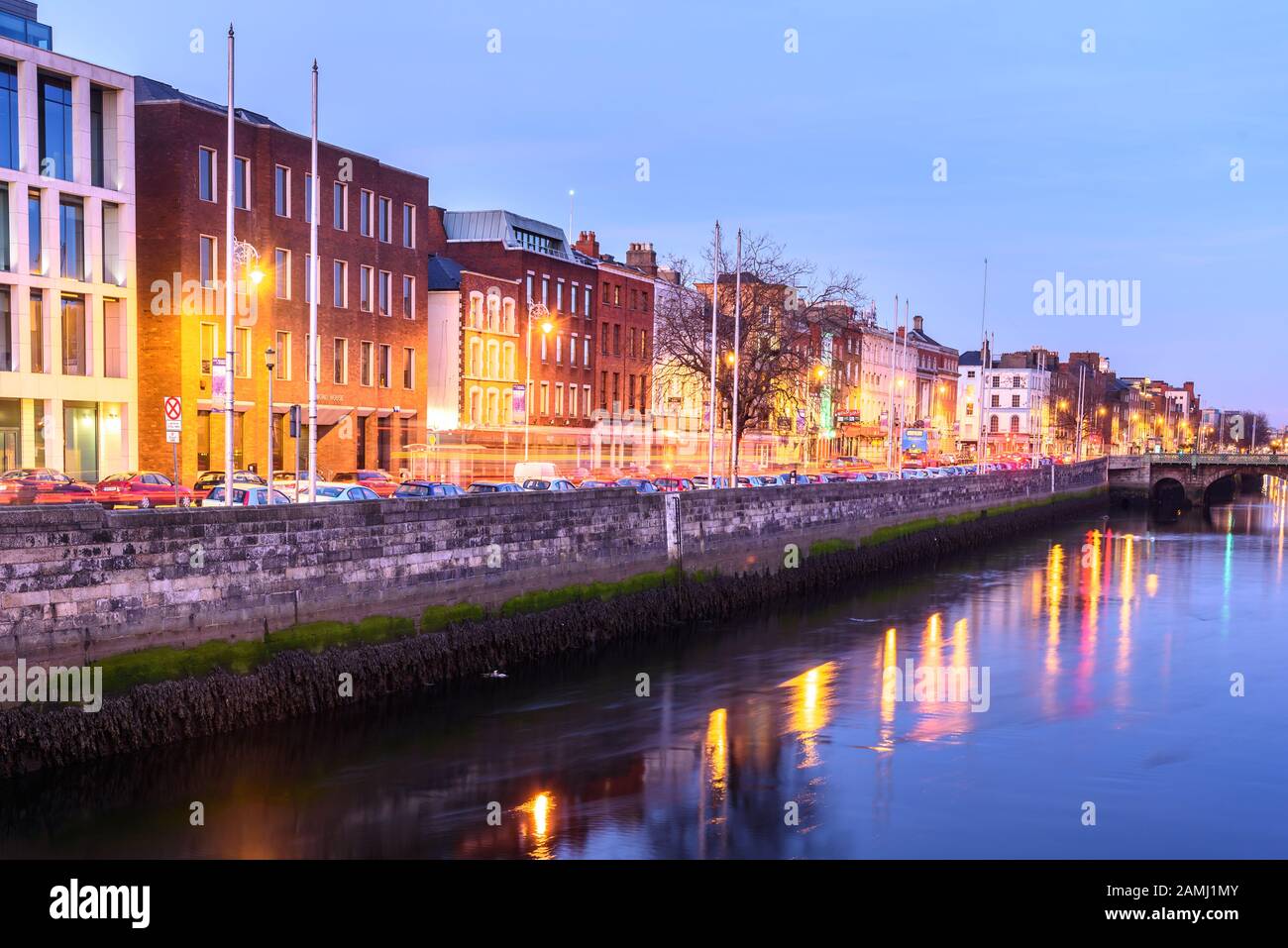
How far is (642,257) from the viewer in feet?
297

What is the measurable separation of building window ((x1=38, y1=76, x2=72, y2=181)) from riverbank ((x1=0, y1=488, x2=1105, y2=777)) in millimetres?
25242

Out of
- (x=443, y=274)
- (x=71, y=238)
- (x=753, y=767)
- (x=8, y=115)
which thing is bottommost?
(x=753, y=767)

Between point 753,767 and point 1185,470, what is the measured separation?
94720mm

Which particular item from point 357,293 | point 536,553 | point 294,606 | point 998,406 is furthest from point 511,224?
point 998,406

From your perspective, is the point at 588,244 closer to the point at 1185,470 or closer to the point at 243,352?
the point at 243,352

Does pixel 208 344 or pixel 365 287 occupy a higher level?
pixel 365 287

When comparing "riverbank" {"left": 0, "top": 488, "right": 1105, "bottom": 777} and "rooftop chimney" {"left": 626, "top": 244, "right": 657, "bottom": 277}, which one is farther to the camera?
"rooftop chimney" {"left": 626, "top": 244, "right": 657, "bottom": 277}

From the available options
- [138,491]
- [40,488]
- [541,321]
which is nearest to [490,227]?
[541,321]

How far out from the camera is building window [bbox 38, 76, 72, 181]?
4291cm

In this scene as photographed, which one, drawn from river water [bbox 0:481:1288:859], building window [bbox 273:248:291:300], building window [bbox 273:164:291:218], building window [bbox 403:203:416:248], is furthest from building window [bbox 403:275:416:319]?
river water [bbox 0:481:1288:859]

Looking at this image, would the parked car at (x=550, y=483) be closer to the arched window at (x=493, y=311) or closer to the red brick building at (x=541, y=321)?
the red brick building at (x=541, y=321)

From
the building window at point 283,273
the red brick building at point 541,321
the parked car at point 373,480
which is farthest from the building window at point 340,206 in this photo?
the red brick building at point 541,321

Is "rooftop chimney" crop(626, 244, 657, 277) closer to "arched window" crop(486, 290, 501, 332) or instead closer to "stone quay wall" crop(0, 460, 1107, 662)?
"arched window" crop(486, 290, 501, 332)

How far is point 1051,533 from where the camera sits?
74500 mm
